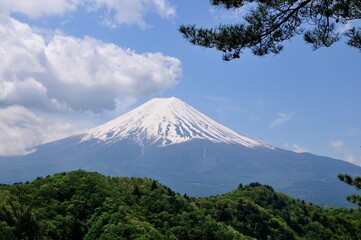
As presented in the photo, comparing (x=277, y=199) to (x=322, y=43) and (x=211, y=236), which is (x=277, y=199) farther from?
(x=322, y=43)

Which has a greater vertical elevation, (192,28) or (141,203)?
(192,28)

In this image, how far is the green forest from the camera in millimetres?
52416

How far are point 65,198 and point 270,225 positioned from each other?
129 feet

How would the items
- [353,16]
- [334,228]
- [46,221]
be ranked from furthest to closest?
1. [46,221]
2. [334,228]
3. [353,16]

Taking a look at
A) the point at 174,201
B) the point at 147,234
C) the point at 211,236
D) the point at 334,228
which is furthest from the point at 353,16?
the point at 174,201

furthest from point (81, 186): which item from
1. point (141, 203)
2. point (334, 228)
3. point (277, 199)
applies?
point (277, 199)

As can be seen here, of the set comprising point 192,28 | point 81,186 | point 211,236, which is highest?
point 192,28

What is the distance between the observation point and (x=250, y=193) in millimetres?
97688

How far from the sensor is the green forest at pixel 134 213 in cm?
5242

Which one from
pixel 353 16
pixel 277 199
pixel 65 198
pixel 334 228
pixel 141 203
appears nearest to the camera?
pixel 353 16

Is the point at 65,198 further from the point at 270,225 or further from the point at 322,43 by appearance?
→ the point at 322,43

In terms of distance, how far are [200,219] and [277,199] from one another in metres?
36.8

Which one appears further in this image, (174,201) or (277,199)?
(277,199)

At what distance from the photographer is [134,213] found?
194 feet
